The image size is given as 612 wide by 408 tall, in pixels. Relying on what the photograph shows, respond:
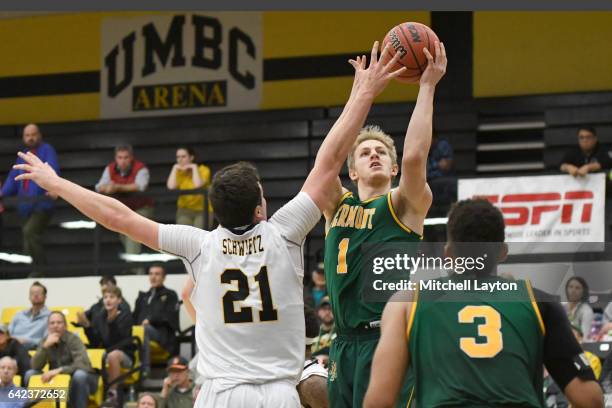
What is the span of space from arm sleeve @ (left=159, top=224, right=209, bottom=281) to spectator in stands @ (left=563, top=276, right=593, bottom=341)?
652 cm

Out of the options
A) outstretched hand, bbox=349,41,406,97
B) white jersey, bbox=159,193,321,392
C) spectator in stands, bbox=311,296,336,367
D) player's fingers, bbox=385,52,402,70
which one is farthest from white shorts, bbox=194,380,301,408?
spectator in stands, bbox=311,296,336,367

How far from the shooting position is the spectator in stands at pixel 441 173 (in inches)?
577

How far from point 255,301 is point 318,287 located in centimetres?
929

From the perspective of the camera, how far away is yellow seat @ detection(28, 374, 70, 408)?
12898 millimetres

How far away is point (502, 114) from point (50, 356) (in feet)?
27.3

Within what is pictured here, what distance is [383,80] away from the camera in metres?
5.88

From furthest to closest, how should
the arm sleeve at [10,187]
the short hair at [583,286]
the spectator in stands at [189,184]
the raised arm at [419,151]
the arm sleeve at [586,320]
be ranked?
the arm sleeve at [10,187] < the spectator in stands at [189,184] < the short hair at [583,286] < the arm sleeve at [586,320] < the raised arm at [419,151]

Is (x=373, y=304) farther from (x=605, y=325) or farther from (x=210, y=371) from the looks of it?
(x=605, y=325)

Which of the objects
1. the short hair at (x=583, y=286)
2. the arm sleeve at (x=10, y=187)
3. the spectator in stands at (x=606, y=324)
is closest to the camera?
the spectator in stands at (x=606, y=324)

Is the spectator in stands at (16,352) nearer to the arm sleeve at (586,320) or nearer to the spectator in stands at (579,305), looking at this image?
the spectator in stands at (579,305)

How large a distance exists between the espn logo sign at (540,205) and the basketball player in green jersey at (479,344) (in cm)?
947

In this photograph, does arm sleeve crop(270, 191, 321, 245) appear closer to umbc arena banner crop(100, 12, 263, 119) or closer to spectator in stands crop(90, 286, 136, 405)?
spectator in stands crop(90, 286, 136, 405)

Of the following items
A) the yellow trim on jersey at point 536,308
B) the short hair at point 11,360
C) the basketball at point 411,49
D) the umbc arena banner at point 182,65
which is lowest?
the short hair at point 11,360

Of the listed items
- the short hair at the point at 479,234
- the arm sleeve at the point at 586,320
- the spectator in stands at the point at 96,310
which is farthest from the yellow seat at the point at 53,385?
the short hair at the point at 479,234
